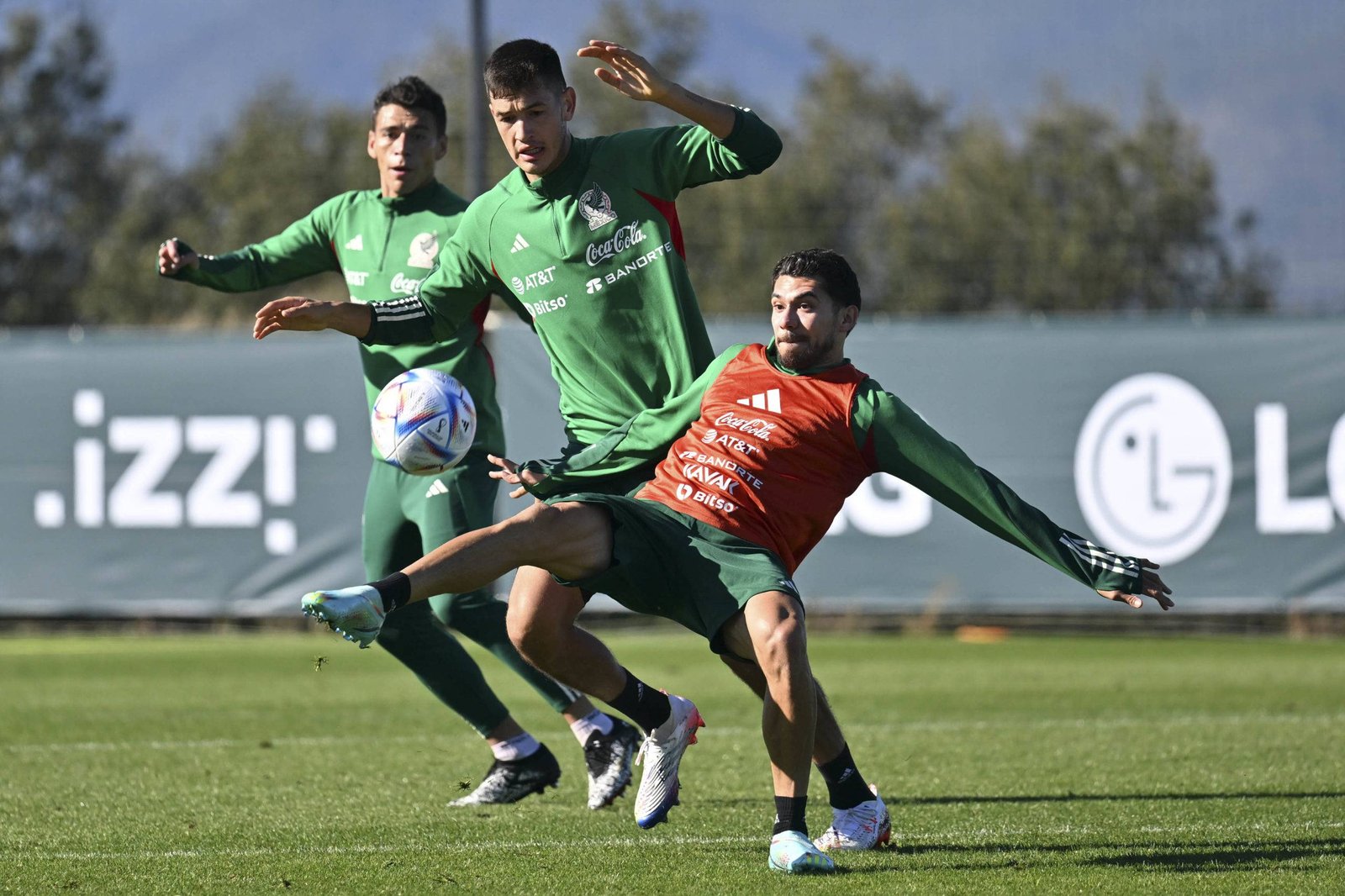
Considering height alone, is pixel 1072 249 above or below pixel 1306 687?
above

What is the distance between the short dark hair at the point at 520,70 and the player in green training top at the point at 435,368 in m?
1.04

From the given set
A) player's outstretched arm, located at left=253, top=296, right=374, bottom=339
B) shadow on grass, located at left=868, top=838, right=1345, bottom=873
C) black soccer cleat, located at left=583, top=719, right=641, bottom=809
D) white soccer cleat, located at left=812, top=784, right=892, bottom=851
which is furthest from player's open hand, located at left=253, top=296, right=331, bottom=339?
shadow on grass, located at left=868, top=838, right=1345, bottom=873

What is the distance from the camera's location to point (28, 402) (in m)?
15.4

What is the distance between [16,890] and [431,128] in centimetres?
359

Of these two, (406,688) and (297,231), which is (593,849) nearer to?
(297,231)

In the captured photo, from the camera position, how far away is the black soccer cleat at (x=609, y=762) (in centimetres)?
650

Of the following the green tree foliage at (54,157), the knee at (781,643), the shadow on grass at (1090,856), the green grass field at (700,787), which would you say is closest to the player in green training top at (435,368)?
the green grass field at (700,787)

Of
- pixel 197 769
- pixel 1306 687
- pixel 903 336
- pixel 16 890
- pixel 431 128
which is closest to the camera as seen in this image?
pixel 16 890

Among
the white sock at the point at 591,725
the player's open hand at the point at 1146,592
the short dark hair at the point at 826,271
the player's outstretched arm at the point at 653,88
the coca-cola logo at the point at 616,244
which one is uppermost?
the player's outstretched arm at the point at 653,88

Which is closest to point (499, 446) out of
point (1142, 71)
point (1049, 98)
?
point (1142, 71)

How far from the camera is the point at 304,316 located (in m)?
5.80

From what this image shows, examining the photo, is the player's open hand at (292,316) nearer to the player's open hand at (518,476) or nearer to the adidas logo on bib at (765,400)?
the player's open hand at (518,476)

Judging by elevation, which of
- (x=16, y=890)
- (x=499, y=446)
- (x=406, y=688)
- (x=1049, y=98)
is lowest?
(x=406, y=688)

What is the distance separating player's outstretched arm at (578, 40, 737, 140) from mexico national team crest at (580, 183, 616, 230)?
1.31ft
